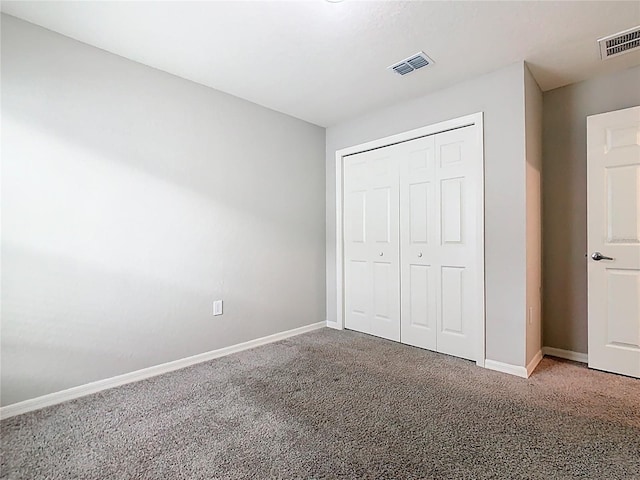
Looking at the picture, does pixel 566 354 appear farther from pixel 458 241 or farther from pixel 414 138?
pixel 414 138

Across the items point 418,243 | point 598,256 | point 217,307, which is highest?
point 418,243

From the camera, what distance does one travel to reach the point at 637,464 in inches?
56.8

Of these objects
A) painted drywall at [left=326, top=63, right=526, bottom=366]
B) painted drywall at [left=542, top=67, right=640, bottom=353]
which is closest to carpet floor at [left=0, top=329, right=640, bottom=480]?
painted drywall at [left=326, top=63, right=526, bottom=366]

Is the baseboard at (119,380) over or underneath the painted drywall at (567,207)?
underneath

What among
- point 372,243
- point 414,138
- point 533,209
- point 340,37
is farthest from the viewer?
point 372,243

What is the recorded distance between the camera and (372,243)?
3.47 meters

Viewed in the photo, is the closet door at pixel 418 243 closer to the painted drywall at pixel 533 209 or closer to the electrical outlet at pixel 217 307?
the painted drywall at pixel 533 209

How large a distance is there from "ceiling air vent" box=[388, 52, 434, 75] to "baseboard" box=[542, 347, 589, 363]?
2.72m

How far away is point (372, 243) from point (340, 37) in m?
1.98

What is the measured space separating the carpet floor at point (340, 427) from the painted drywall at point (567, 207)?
44 centimetres

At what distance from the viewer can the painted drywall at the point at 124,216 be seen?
6.38 feet

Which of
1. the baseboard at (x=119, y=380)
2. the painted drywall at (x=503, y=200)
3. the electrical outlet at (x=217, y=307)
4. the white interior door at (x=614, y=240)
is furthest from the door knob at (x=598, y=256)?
the electrical outlet at (x=217, y=307)

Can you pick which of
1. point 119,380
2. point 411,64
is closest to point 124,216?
point 119,380

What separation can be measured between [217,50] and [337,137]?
1775 mm
